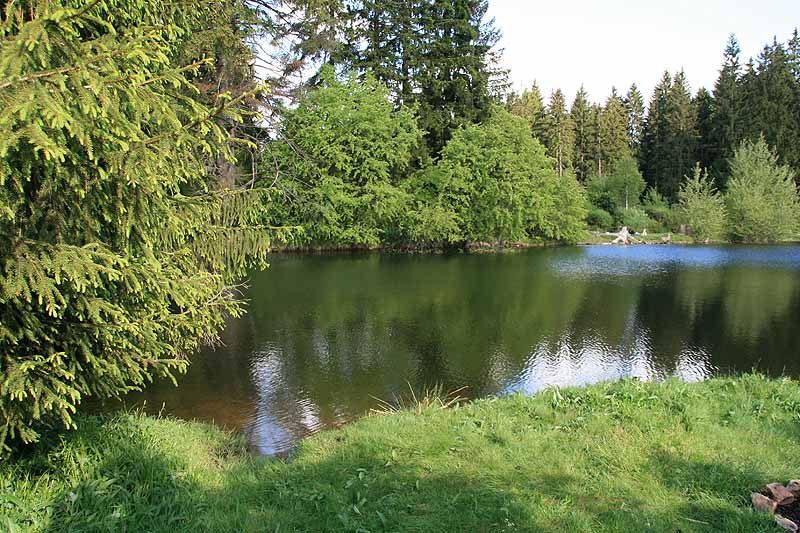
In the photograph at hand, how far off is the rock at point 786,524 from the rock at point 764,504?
6.0 inches

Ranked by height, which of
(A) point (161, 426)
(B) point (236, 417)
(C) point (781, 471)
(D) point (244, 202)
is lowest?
(B) point (236, 417)

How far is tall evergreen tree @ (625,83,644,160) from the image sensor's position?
57.9 meters

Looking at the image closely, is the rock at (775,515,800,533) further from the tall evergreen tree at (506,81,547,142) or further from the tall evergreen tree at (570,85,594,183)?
the tall evergreen tree at (570,85,594,183)

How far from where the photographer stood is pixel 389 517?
147 inches

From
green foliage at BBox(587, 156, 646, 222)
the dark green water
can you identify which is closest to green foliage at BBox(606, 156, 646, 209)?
green foliage at BBox(587, 156, 646, 222)

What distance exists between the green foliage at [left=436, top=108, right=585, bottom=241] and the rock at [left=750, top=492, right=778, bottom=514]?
2660 cm

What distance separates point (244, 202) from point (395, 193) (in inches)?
872

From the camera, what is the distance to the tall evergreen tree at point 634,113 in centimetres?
5791

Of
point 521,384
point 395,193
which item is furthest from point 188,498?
point 395,193

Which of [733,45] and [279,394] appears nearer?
[279,394]

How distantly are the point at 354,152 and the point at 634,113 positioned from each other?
139 feet

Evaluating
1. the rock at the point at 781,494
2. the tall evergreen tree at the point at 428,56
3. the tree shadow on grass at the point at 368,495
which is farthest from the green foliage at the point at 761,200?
the rock at the point at 781,494

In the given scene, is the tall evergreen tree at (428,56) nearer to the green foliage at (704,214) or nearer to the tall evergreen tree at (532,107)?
the tall evergreen tree at (532,107)

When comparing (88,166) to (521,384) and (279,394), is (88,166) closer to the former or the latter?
(279,394)
